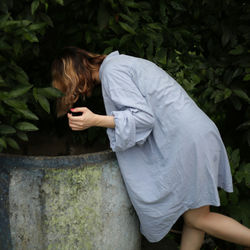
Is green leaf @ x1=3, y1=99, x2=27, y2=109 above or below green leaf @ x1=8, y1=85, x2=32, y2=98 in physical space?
below

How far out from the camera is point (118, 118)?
1.84 m

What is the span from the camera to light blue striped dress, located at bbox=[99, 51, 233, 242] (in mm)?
1963

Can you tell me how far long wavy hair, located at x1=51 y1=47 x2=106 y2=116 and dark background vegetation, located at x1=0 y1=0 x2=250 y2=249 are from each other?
0.11 meters

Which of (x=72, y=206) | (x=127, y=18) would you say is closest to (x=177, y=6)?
(x=127, y=18)

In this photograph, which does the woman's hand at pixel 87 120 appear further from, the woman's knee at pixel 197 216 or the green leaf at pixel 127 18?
the woman's knee at pixel 197 216

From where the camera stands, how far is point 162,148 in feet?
6.63

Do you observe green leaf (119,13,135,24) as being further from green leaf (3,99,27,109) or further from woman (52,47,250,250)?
green leaf (3,99,27,109)

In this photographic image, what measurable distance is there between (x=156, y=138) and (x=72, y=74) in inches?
21.8

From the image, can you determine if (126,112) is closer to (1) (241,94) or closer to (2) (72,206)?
(2) (72,206)

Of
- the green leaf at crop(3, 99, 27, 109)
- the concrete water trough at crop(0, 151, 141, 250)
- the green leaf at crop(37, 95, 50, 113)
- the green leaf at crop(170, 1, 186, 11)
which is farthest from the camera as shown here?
the green leaf at crop(170, 1, 186, 11)

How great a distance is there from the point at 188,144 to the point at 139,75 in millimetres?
440

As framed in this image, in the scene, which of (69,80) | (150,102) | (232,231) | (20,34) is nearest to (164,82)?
(150,102)

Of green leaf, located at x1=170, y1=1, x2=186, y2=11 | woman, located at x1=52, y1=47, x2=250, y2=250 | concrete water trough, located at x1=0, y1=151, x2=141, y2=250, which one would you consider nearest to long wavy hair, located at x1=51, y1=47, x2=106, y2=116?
woman, located at x1=52, y1=47, x2=250, y2=250

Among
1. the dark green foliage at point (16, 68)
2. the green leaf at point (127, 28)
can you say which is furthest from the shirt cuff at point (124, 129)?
the green leaf at point (127, 28)
